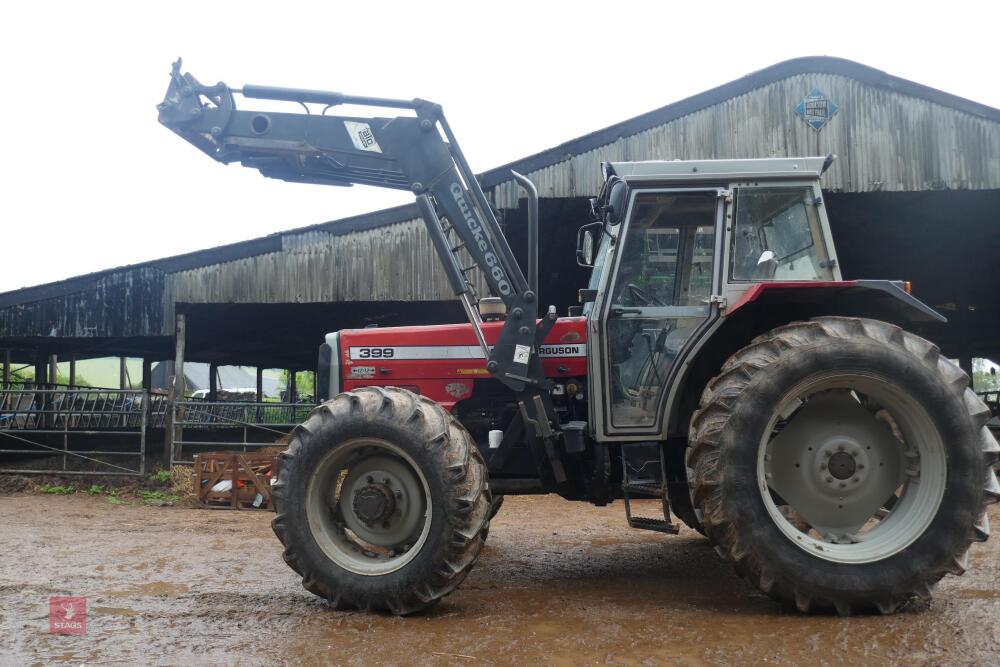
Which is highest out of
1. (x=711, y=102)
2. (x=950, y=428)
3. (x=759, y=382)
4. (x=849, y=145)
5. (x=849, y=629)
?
(x=711, y=102)

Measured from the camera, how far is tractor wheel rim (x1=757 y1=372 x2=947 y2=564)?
4418 mm

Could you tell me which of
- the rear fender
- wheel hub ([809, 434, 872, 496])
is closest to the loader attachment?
the rear fender

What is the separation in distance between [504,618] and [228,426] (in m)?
11.7

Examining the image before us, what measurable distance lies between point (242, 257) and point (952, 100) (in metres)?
11.5

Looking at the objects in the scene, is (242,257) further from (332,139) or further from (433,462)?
(433,462)

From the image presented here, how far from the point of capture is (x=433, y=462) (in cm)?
459

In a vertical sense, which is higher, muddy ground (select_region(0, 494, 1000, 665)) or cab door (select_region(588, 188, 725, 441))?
cab door (select_region(588, 188, 725, 441))

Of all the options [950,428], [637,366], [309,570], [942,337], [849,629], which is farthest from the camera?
[942,337]

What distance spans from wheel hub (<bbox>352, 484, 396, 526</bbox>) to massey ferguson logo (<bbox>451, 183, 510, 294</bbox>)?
155 centimetres

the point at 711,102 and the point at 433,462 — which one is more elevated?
the point at 711,102

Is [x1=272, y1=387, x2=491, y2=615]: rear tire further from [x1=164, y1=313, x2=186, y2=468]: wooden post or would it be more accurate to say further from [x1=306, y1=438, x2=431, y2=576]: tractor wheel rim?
[x1=164, y1=313, x2=186, y2=468]: wooden post

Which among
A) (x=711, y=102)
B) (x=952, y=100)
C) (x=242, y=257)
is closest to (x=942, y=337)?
(x=952, y=100)

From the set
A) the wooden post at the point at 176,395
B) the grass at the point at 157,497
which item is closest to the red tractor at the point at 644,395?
the grass at the point at 157,497

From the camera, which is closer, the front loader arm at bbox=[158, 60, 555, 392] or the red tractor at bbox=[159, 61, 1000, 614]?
the red tractor at bbox=[159, 61, 1000, 614]
